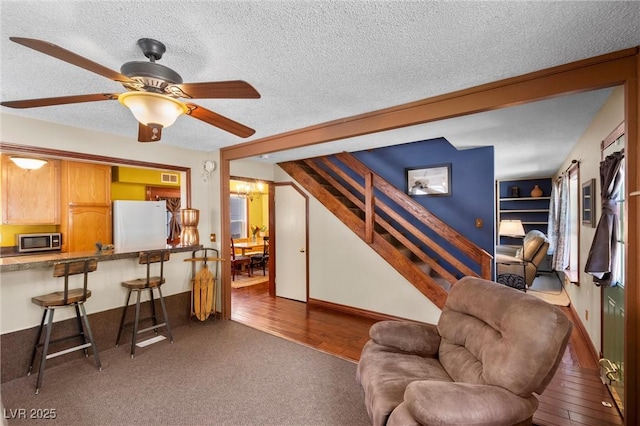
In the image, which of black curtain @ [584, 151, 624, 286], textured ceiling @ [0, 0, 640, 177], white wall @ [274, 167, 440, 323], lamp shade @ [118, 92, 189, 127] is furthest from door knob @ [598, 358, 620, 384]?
lamp shade @ [118, 92, 189, 127]

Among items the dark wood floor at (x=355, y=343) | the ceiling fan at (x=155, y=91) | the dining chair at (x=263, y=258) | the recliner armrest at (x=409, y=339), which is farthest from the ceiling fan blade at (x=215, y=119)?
the dining chair at (x=263, y=258)

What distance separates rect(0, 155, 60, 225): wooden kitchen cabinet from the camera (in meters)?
4.10

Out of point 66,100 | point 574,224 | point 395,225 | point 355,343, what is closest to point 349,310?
point 355,343

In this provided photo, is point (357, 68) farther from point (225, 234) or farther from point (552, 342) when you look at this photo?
point (225, 234)

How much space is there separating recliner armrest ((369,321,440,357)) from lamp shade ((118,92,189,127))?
201cm

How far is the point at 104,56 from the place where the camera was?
171 cm

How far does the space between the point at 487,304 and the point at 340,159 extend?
10.4 feet

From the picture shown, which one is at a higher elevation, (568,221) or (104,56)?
(104,56)

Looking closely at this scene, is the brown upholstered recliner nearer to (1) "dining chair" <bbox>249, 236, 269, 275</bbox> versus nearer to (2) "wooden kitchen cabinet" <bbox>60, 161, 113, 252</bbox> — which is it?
(2) "wooden kitchen cabinet" <bbox>60, 161, 113, 252</bbox>

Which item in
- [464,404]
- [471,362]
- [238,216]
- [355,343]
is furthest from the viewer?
[238,216]

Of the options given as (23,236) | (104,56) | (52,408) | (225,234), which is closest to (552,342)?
(104,56)

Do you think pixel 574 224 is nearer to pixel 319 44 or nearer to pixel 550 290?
pixel 550 290

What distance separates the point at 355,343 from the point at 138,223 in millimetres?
4051

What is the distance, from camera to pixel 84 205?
4672 mm
